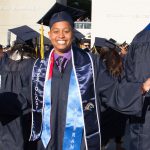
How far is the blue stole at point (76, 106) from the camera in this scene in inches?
148

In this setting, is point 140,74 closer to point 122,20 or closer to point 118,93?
point 118,93

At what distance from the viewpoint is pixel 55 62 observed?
385 centimetres

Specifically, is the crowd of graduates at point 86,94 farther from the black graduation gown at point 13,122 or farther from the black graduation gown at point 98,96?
the black graduation gown at point 13,122

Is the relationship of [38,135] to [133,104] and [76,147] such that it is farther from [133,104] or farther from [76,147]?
[133,104]

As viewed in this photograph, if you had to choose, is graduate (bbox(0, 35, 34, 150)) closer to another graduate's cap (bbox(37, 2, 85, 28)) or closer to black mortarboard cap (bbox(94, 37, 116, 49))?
another graduate's cap (bbox(37, 2, 85, 28))

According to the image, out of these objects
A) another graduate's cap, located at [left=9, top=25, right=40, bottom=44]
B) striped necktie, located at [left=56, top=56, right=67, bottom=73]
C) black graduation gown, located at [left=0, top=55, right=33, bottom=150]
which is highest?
striped necktie, located at [left=56, top=56, right=67, bottom=73]

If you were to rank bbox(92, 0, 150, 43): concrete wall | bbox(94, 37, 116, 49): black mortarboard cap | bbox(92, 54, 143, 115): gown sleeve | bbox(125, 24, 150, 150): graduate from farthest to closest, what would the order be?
bbox(92, 0, 150, 43): concrete wall, bbox(94, 37, 116, 49): black mortarboard cap, bbox(125, 24, 150, 150): graduate, bbox(92, 54, 143, 115): gown sleeve

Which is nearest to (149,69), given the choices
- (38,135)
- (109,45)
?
(38,135)

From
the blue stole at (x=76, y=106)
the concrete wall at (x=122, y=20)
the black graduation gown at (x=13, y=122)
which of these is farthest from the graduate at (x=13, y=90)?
the concrete wall at (x=122, y=20)

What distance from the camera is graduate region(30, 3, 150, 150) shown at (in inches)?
147

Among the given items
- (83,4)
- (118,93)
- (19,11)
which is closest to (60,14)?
(118,93)

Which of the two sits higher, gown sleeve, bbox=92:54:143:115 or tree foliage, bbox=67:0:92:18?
tree foliage, bbox=67:0:92:18

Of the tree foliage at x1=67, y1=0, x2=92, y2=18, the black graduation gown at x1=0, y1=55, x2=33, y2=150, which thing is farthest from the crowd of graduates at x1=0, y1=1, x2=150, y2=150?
the tree foliage at x1=67, y1=0, x2=92, y2=18

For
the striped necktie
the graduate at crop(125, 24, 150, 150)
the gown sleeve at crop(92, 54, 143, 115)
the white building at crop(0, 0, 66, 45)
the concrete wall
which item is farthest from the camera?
the white building at crop(0, 0, 66, 45)
